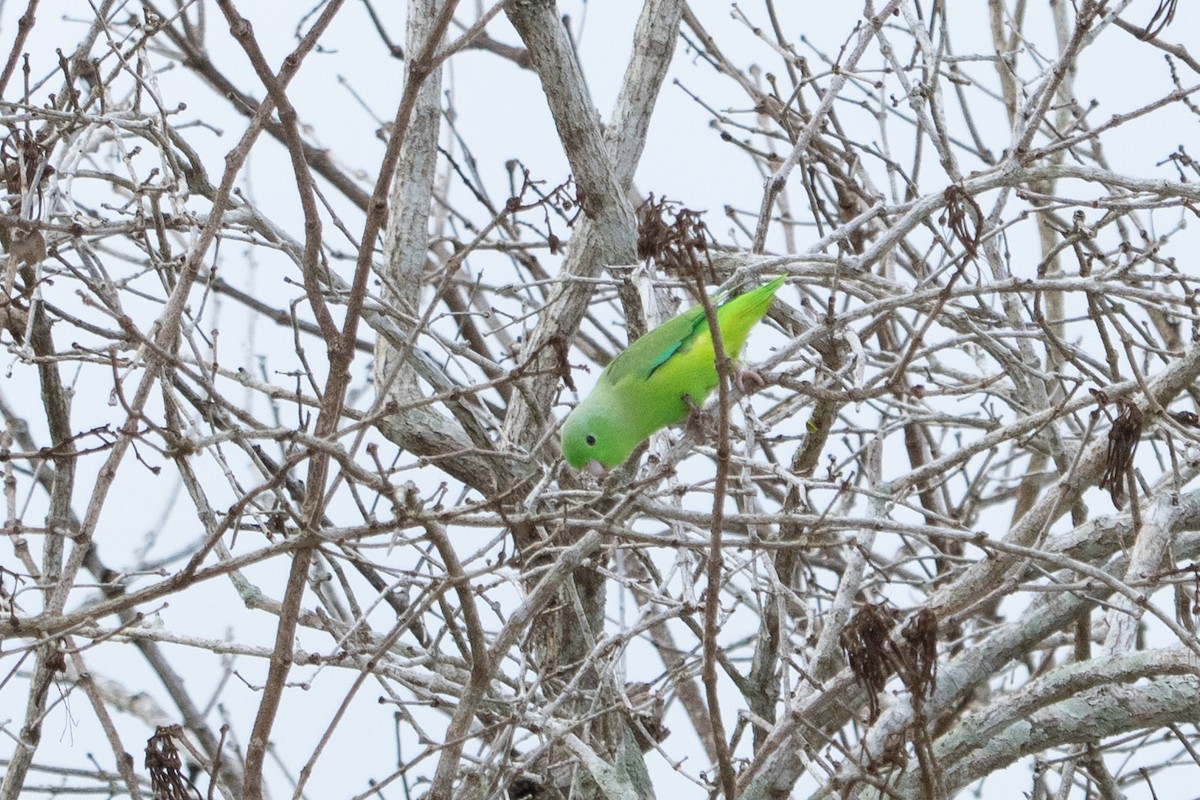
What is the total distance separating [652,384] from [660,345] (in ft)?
0.44

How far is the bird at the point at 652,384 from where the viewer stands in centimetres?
411

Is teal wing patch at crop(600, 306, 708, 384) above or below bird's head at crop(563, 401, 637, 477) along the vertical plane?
above

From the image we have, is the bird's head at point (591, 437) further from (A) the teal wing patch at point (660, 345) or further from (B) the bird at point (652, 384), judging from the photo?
(A) the teal wing patch at point (660, 345)

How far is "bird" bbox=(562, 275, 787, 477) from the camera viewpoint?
13.5 ft

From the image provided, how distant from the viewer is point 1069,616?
3746 millimetres

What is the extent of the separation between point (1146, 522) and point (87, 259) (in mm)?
3093

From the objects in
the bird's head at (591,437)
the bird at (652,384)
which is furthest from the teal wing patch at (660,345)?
the bird's head at (591,437)

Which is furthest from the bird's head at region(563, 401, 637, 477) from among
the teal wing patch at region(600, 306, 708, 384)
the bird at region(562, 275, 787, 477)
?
the teal wing patch at region(600, 306, 708, 384)

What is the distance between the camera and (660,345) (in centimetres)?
414

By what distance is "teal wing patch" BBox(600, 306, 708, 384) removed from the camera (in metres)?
4.12

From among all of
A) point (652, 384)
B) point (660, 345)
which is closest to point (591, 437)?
point (652, 384)

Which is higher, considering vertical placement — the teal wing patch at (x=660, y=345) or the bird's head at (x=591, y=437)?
the teal wing patch at (x=660, y=345)

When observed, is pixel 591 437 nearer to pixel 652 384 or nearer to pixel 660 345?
pixel 652 384

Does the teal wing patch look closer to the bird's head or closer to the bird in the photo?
the bird
